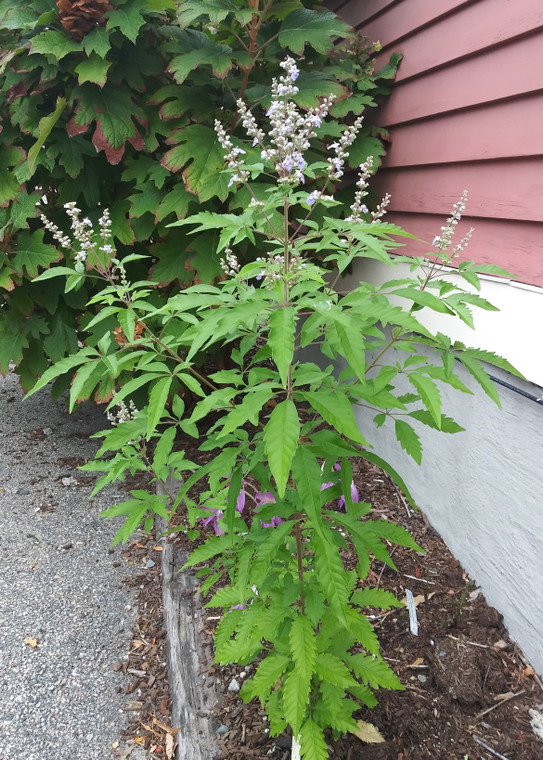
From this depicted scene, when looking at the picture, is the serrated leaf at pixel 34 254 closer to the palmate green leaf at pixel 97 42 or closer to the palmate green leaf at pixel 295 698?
the palmate green leaf at pixel 97 42

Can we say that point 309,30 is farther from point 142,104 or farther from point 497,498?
point 497,498

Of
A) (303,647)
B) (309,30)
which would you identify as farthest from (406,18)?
(303,647)

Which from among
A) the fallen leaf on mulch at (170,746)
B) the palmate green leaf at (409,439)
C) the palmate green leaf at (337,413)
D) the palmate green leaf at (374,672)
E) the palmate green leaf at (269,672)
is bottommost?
the fallen leaf on mulch at (170,746)

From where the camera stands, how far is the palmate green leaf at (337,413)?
38.4 inches

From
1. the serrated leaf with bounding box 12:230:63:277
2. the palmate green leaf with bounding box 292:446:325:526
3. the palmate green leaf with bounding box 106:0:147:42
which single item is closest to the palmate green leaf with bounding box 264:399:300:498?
the palmate green leaf with bounding box 292:446:325:526

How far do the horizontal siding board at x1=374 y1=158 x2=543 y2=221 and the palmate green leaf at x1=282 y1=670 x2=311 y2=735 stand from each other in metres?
1.71

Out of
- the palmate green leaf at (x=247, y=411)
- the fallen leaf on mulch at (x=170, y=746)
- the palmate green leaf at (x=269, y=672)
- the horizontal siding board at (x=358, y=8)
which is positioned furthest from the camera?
the horizontal siding board at (x=358, y=8)

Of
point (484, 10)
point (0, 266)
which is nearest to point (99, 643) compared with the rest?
point (0, 266)

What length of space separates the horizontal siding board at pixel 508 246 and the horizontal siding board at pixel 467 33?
2.20 ft

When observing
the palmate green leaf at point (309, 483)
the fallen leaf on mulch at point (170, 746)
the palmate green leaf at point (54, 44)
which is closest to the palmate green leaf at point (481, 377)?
the palmate green leaf at point (309, 483)

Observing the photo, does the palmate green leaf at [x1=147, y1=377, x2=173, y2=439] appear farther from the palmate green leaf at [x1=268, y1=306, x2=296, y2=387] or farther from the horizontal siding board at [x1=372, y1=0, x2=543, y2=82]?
the horizontal siding board at [x1=372, y1=0, x2=543, y2=82]

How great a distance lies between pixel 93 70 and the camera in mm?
2361

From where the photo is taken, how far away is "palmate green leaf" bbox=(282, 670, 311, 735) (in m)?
1.24

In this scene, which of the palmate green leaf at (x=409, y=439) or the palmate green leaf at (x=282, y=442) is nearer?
the palmate green leaf at (x=282, y=442)
